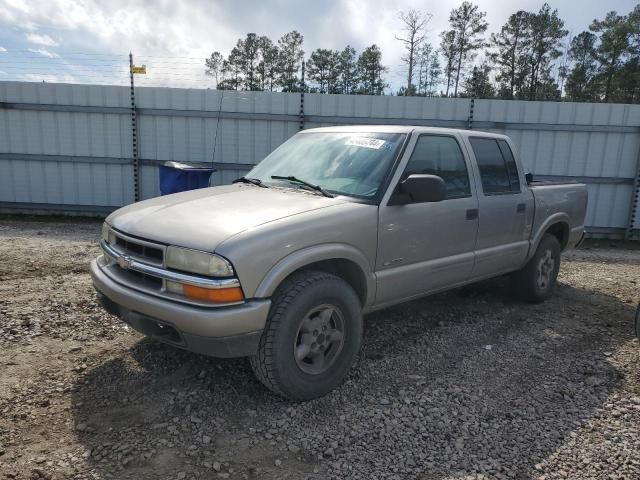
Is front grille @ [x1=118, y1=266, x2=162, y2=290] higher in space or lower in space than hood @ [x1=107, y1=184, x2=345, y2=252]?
lower

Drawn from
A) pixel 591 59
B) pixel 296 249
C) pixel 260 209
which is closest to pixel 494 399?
pixel 296 249

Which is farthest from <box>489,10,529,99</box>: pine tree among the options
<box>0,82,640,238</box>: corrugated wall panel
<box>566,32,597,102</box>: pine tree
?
<box>0,82,640,238</box>: corrugated wall panel

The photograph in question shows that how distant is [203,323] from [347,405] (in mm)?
1167

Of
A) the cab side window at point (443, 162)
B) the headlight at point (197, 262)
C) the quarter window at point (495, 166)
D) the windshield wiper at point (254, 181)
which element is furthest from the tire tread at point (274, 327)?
the quarter window at point (495, 166)

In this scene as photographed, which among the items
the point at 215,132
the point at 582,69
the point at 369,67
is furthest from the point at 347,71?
the point at 215,132

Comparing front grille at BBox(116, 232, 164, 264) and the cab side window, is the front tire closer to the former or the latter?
front grille at BBox(116, 232, 164, 264)

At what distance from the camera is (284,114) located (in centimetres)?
959

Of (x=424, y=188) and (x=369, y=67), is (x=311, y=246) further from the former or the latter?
(x=369, y=67)

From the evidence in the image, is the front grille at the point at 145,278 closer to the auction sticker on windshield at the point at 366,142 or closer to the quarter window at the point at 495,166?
the auction sticker on windshield at the point at 366,142

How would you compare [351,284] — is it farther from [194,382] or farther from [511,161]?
Result: [511,161]

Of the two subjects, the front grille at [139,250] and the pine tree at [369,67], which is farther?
the pine tree at [369,67]

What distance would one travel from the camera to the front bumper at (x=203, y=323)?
269cm

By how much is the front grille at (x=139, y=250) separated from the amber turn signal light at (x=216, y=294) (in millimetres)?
332

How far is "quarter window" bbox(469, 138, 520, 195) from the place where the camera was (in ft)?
Result: 14.8
